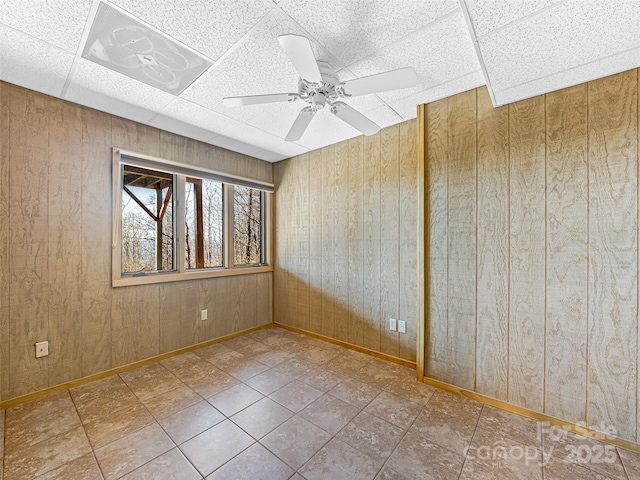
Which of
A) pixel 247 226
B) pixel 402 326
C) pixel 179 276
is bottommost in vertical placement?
pixel 402 326

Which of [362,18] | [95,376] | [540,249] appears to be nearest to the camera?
[362,18]

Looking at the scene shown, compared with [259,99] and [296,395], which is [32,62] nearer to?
[259,99]

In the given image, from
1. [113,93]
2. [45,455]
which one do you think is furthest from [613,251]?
[113,93]

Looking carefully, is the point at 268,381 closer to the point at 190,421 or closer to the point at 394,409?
the point at 190,421

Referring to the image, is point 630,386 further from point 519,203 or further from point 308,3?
point 308,3

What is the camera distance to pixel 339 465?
4.74 ft

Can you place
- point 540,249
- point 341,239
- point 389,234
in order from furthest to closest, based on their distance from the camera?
1. point 341,239
2. point 389,234
3. point 540,249

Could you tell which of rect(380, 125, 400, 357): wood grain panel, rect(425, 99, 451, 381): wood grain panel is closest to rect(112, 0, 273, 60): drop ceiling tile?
rect(425, 99, 451, 381): wood grain panel

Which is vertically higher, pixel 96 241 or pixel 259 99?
pixel 259 99

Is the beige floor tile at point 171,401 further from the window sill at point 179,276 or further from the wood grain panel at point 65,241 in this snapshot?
the window sill at point 179,276

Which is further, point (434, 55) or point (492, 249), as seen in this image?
point (492, 249)

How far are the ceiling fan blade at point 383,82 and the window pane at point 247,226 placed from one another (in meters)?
2.37

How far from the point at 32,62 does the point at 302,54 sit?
6.07 ft

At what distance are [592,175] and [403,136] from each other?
1.43m
